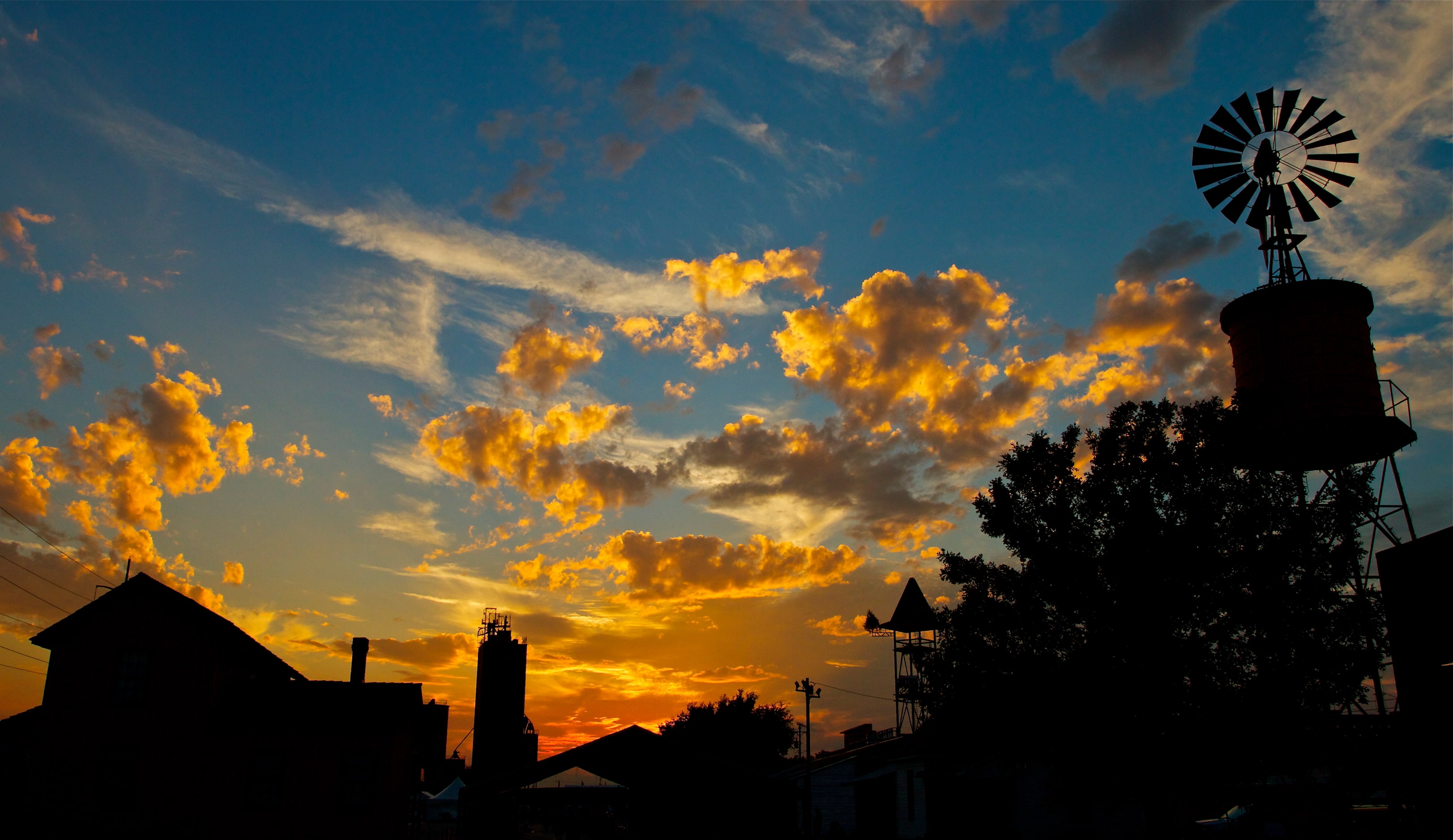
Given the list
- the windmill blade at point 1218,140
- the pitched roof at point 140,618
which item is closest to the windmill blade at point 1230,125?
the windmill blade at point 1218,140

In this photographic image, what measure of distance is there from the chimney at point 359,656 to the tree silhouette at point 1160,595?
3823 centimetres

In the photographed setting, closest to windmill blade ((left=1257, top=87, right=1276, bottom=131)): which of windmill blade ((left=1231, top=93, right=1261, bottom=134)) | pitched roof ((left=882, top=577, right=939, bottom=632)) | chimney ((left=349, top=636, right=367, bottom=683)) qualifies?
windmill blade ((left=1231, top=93, right=1261, bottom=134))

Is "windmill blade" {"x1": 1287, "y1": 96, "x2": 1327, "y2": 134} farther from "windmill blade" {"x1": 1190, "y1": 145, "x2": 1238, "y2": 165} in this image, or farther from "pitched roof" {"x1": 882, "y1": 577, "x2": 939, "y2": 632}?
"pitched roof" {"x1": 882, "y1": 577, "x2": 939, "y2": 632}

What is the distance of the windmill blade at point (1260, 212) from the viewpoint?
35062 millimetres

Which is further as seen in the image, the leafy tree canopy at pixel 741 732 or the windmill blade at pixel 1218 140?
the leafy tree canopy at pixel 741 732

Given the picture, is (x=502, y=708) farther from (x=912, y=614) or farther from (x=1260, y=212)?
(x=1260, y=212)

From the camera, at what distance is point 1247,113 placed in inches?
1377

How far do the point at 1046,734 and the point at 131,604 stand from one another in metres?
33.4

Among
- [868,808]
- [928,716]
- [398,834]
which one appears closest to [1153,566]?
[928,716]

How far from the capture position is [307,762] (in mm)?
33594

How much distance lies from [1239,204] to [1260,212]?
0.85m

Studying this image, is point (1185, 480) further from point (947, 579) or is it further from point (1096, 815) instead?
point (1096, 815)

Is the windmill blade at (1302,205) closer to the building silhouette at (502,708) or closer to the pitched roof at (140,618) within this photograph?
the pitched roof at (140,618)

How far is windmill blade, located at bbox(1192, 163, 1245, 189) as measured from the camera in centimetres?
3544
